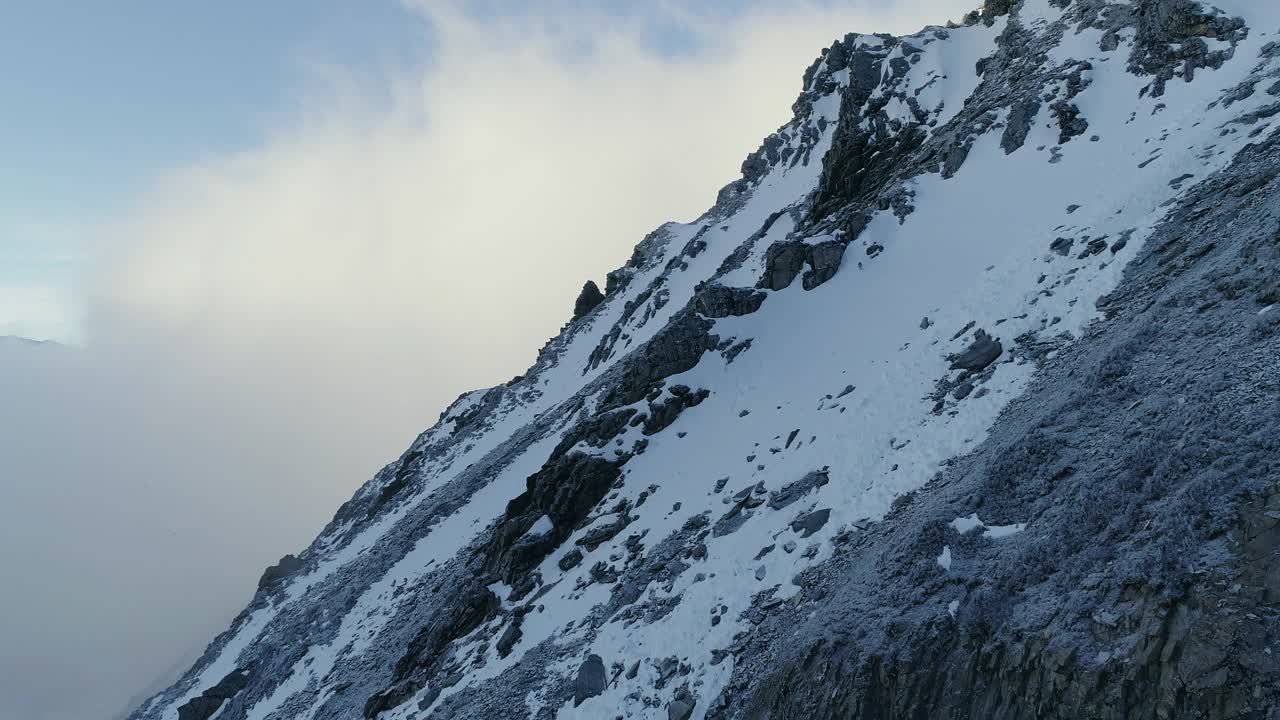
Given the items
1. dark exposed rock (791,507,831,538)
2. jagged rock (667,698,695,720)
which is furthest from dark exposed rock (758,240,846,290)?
jagged rock (667,698,695,720)

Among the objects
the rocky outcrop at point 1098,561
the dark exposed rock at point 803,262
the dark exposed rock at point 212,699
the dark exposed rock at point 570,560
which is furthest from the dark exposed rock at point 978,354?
the dark exposed rock at point 212,699

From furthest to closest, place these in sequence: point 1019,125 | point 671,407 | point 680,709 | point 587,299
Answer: point 587,299 → point 1019,125 → point 671,407 → point 680,709

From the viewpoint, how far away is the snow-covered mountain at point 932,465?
33.2ft

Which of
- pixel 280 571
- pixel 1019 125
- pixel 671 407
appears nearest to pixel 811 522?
pixel 671 407

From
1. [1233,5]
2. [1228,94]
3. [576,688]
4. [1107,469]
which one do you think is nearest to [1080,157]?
[1228,94]

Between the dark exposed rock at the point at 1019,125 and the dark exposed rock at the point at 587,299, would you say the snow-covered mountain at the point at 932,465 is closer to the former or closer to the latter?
the dark exposed rock at the point at 1019,125

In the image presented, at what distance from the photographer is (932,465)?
55.1ft

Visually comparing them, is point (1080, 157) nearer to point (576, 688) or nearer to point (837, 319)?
point (837, 319)

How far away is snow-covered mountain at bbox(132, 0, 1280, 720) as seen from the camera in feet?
33.2

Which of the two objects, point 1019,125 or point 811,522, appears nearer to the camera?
point 811,522

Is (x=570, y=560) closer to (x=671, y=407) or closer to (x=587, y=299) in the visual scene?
(x=671, y=407)

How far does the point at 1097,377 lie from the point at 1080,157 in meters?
18.4

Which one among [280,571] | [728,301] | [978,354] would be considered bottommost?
[978,354]

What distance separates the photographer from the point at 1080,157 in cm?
2841
